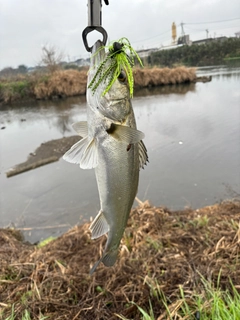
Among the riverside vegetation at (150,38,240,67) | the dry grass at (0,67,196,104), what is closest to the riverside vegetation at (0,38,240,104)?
the dry grass at (0,67,196,104)

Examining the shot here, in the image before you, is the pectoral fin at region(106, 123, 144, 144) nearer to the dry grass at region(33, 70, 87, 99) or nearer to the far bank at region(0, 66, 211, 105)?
the far bank at region(0, 66, 211, 105)

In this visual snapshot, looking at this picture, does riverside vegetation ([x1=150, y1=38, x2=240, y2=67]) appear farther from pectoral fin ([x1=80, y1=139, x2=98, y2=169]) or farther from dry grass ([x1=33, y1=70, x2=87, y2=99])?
pectoral fin ([x1=80, y1=139, x2=98, y2=169])

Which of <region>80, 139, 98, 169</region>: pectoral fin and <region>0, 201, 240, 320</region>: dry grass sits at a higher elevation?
<region>80, 139, 98, 169</region>: pectoral fin

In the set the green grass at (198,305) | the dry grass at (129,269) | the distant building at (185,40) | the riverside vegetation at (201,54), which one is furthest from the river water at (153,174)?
the distant building at (185,40)

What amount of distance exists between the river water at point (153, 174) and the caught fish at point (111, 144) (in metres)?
5.27

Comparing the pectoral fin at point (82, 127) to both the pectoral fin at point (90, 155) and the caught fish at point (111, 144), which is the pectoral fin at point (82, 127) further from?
the pectoral fin at point (90, 155)

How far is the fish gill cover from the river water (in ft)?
18.4

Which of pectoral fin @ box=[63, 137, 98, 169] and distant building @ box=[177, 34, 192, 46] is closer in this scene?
pectoral fin @ box=[63, 137, 98, 169]

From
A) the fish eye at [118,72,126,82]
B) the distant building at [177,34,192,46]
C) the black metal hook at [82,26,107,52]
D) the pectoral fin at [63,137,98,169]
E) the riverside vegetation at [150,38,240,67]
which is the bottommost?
the pectoral fin at [63,137,98,169]

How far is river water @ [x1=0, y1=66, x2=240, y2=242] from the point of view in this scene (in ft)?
23.4

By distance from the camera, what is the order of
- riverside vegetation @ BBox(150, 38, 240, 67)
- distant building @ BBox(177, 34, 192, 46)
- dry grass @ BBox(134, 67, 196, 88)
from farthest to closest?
1. distant building @ BBox(177, 34, 192, 46)
2. riverside vegetation @ BBox(150, 38, 240, 67)
3. dry grass @ BBox(134, 67, 196, 88)

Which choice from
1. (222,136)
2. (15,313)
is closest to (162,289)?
(15,313)

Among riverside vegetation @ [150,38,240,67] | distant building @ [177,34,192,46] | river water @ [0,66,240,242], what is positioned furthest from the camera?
distant building @ [177,34,192,46]

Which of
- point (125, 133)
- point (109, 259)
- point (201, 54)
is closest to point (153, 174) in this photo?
point (109, 259)
